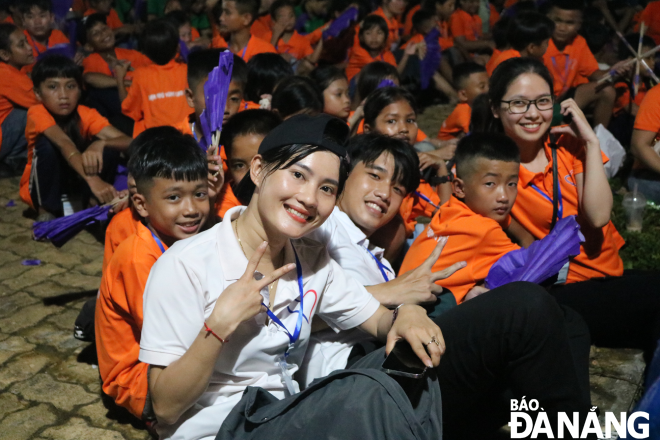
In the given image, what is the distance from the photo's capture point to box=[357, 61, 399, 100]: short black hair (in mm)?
5566

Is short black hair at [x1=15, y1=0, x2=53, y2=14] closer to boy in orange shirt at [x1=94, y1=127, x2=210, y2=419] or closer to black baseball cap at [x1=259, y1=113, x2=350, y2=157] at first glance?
boy in orange shirt at [x1=94, y1=127, x2=210, y2=419]

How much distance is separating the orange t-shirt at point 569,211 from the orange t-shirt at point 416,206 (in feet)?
2.06

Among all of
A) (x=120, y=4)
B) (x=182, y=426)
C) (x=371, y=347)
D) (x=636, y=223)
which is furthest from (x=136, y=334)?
(x=120, y=4)

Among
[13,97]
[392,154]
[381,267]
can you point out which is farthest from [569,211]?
[13,97]

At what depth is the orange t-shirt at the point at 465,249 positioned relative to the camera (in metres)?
2.95

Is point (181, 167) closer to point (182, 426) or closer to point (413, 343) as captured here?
point (182, 426)

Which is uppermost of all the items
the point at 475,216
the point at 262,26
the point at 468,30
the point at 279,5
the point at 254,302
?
the point at 279,5

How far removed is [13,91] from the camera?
219 inches

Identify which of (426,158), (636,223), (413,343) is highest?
(426,158)

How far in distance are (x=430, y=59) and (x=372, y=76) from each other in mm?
3145

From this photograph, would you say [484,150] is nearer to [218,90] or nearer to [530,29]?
[218,90]

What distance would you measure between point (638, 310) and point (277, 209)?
2.04 m

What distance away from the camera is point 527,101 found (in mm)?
3361

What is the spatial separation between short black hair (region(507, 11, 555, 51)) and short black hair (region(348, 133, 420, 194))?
10.6 ft
